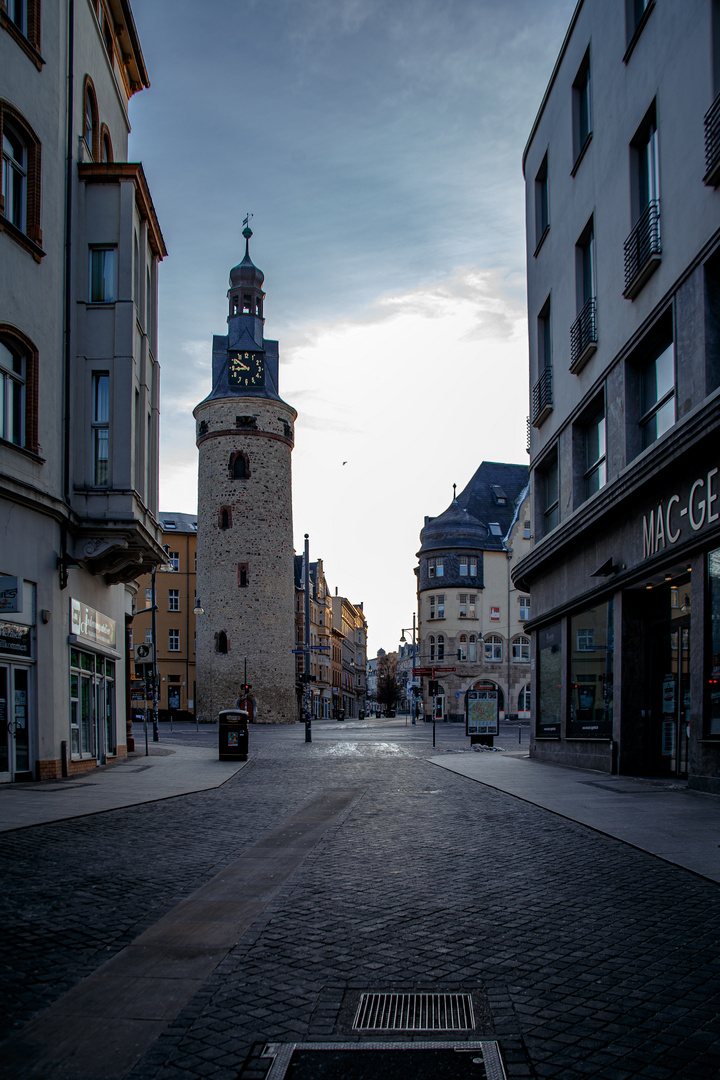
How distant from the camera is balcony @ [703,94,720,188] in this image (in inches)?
521

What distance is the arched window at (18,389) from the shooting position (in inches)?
659

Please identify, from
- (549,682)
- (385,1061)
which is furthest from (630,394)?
(385,1061)

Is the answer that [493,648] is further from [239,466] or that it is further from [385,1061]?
[385,1061]

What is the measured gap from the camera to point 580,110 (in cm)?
2194

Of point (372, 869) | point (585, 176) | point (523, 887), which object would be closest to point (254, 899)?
point (372, 869)

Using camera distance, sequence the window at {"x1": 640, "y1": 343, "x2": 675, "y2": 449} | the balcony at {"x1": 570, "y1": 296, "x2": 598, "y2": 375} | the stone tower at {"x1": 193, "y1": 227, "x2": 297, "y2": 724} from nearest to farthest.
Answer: the window at {"x1": 640, "y1": 343, "x2": 675, "y2": 449} < the balcony at {"x1": 570, "y1": 296, "x2": 598, "y2": 375} < the stone tower at {"x1": 193, "y1": 227, "x2": 297, "y2": 724}

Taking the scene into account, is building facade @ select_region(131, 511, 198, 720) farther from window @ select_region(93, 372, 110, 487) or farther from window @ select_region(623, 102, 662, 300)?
window @ select_region(623, 102, 662, 300)

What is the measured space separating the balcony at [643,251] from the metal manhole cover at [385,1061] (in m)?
14.2

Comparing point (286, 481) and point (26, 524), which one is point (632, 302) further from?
point (286, 481)

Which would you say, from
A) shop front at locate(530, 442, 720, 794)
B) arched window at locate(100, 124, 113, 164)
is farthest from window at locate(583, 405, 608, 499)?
arched window at locate(100, 124, 113, 164)

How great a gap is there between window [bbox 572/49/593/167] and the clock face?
47.3 metres

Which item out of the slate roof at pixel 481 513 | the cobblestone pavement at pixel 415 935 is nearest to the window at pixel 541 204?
the cobblestone pavement at pixel 415 935

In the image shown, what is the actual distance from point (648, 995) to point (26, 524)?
14.5 metres

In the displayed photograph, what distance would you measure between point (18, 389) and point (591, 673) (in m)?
13.0
